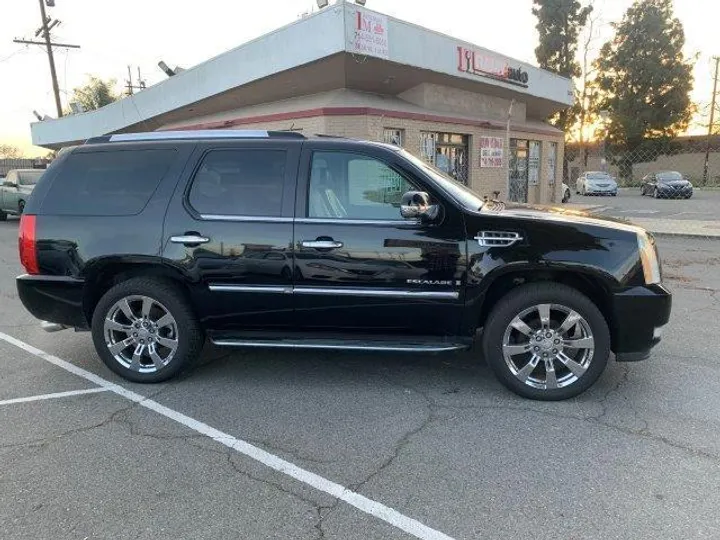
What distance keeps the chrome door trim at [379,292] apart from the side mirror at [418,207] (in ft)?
1.77

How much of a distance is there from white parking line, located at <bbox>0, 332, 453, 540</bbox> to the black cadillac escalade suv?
0.36 metres

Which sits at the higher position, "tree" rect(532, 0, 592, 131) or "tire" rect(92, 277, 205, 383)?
"tree" rect(532, 0, 592, 131)

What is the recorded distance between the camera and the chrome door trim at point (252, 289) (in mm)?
4344

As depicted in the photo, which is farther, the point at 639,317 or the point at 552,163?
the point at 552,163

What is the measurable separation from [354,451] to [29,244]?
10.5ft

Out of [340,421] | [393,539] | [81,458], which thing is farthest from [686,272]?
[81,458]

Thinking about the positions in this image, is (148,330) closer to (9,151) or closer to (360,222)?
(360,222)

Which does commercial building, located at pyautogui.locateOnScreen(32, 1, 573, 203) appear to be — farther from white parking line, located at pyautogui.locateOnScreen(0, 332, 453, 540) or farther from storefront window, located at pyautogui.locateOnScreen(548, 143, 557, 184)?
white parking line, located at pyautogui.locateOnScreen(0, 332, 453, 540)

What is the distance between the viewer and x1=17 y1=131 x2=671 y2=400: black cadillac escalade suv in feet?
13.4

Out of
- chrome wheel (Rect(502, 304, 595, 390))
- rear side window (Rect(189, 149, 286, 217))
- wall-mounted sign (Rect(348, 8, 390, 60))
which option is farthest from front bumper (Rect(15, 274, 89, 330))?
wall-mounted sign (Rect(348, 8, 390, 60))

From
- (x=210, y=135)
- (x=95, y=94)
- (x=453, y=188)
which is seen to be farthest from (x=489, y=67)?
(x=95, y=94)

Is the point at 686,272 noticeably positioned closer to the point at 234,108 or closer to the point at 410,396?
the point at 410,396

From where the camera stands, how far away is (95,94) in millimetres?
53438

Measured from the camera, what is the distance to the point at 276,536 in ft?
8.82
